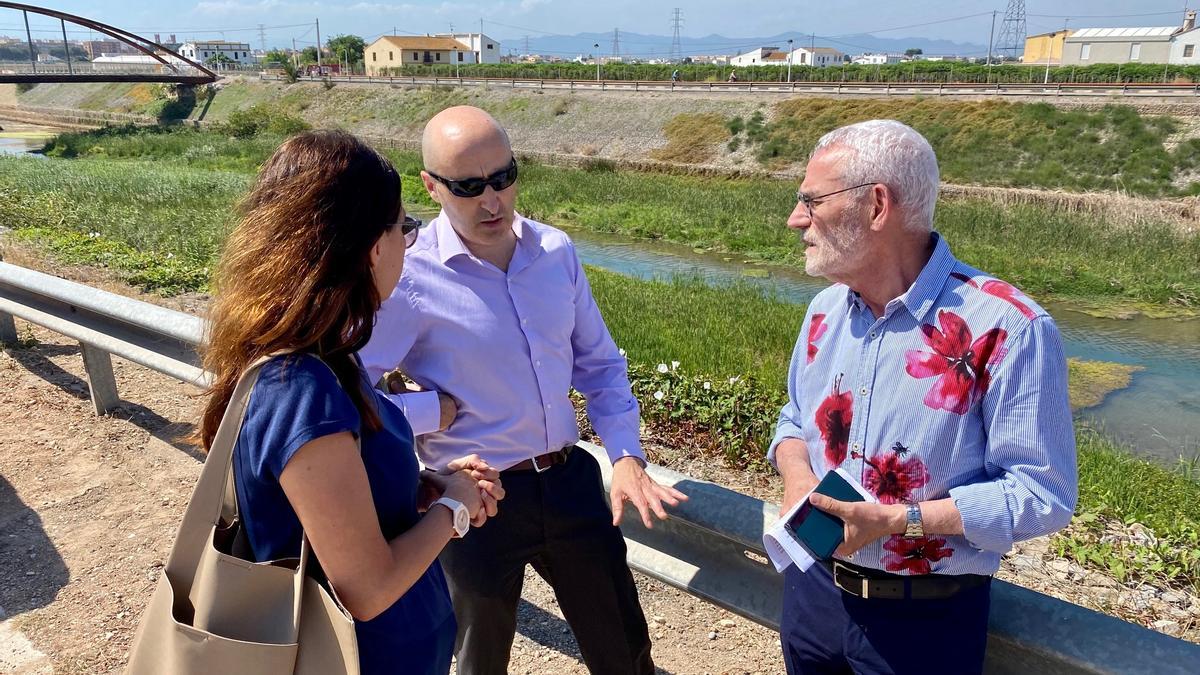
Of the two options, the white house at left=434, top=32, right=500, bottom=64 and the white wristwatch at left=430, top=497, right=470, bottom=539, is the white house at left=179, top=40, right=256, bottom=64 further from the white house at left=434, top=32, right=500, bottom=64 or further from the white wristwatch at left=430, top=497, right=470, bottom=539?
the white wristwatch at left=430, top=497, right=470, bottom=539

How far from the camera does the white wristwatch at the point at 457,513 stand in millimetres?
1706

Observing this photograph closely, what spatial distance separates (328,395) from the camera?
1.42 metres

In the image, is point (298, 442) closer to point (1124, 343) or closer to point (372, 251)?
point (372, 251)

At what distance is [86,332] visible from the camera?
4.32 m

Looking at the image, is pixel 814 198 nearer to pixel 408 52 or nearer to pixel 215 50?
pixel 408 52

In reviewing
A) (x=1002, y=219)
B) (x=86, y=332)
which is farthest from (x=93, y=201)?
(x=1002, y=219)

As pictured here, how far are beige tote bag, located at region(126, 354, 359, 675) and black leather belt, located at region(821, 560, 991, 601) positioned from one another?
1.04 meters

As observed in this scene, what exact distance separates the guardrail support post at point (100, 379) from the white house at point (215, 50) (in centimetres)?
12869

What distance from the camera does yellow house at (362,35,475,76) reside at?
79438 mm

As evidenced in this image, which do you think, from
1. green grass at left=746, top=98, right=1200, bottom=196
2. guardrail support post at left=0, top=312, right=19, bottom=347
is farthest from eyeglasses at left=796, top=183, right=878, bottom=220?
green grass at left=746, top=98, right=1200, bottom=196

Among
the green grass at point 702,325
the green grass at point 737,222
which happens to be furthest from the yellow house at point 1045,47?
the green grass at point 702,325

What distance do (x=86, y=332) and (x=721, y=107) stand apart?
39371 millimetres

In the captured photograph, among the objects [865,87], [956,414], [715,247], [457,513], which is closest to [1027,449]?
[956,414]

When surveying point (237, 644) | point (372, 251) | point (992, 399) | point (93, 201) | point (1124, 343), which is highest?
point (372, 251)
